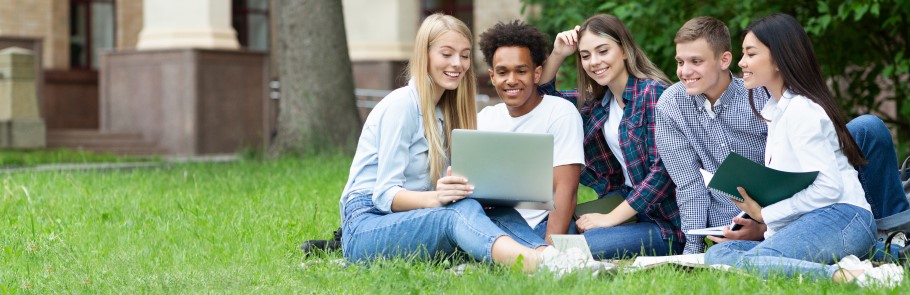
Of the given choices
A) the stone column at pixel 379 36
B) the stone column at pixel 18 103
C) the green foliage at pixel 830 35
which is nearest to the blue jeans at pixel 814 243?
the green foliage at pixel 830 35

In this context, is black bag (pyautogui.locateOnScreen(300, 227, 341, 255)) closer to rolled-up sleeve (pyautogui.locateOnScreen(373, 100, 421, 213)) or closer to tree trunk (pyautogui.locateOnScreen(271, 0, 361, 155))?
rolled-up sleeve (pyautogui.locateOnScreen(373, 100, 421, 213))

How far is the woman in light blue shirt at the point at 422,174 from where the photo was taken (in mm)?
4922

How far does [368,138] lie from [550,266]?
1040 mm

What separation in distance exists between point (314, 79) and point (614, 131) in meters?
8.11

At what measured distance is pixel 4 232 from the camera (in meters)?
6.35

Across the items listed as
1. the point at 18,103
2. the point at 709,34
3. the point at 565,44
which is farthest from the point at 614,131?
the point at 18,103

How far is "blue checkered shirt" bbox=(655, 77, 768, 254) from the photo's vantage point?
524 cm

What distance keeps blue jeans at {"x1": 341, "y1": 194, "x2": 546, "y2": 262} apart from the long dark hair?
1.14m

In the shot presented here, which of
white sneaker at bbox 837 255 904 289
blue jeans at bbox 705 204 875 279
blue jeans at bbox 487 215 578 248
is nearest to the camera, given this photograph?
white sneaker at bbox 837 255 904 289

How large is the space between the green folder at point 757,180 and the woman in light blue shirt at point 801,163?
29 mm

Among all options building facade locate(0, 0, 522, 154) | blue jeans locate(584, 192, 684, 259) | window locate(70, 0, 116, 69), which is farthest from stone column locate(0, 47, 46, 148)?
blue jeans locate(584, 192, 684, 259)

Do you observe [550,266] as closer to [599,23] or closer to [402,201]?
[402,201]

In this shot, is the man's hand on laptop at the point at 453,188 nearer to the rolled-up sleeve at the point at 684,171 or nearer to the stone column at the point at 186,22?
the rolled-up sleeve at the point at 684,171

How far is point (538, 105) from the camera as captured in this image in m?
5.45
